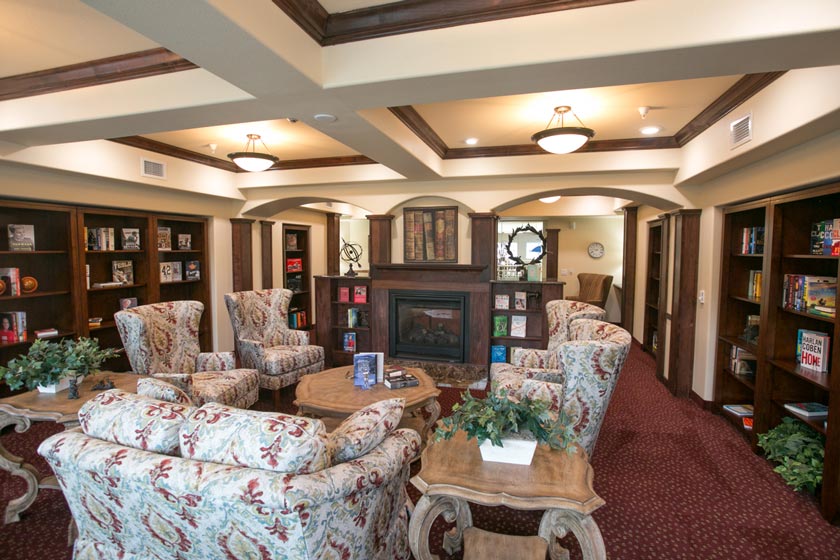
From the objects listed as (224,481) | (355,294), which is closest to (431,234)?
(355,294)

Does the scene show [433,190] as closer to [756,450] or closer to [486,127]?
[486,127]

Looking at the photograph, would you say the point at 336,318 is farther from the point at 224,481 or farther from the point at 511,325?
the point at 224,481

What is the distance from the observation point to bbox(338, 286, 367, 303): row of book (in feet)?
18.6

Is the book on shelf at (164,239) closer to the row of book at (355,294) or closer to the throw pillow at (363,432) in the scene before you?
the row of book at (355,294)

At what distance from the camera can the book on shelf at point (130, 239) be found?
4980 mm

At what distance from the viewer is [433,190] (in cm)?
525

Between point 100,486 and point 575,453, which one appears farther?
point 575,453

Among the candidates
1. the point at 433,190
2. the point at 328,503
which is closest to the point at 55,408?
the point at 328,503

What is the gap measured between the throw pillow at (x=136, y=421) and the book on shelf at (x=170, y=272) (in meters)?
4.08

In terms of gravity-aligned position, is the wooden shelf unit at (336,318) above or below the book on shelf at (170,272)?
below

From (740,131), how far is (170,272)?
6005mm

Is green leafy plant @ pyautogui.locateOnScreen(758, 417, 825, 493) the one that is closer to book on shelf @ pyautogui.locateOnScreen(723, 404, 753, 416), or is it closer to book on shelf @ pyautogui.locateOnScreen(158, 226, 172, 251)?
book on shelf @ pyautogui.locateOnScreen(723, 404, 753, 416)

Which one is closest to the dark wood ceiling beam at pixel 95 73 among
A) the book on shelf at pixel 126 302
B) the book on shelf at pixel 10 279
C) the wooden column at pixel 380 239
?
the book on shelf at pixel 10 279

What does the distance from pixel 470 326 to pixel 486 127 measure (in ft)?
7.55
